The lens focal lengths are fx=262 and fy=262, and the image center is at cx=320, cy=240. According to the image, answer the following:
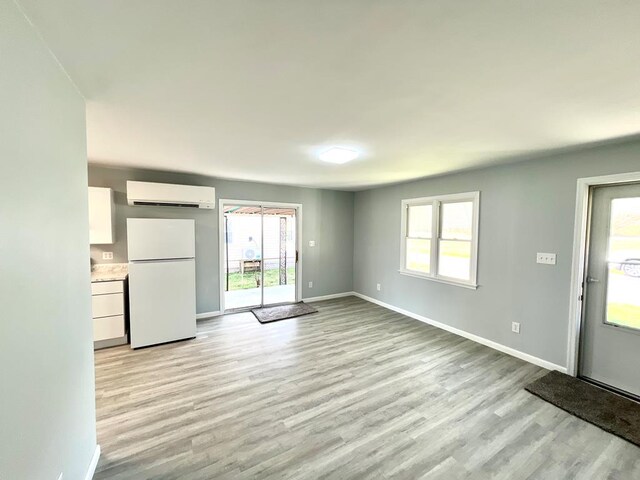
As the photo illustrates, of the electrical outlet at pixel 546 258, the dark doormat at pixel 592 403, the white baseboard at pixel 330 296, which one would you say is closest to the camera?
the dark doormat at pixel 592 403

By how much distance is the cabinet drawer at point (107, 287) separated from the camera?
3363mm

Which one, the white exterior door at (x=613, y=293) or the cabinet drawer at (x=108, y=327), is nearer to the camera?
the white exterior door at (x=613, y=293)

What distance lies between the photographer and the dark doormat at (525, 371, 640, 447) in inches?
84.6

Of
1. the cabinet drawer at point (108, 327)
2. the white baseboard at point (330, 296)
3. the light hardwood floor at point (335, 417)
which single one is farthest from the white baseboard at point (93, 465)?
the white baseboard at point (330, 296)

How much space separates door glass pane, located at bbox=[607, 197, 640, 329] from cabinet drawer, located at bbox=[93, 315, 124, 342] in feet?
18.9

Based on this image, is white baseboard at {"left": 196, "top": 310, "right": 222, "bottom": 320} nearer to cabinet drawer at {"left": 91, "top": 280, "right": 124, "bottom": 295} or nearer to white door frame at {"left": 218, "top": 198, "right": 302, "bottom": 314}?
white door frame at {"left": 218, "top": 198, "right": 302, "bottom": 314}

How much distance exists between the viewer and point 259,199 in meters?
5.04

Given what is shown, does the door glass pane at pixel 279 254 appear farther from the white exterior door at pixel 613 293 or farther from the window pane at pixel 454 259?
the white exterior door at pixel 613 293

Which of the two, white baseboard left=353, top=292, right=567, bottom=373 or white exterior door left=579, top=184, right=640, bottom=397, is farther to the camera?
white baseboard left=353, top=292, right=567, bottom=373

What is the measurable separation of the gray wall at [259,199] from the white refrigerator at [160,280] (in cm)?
77

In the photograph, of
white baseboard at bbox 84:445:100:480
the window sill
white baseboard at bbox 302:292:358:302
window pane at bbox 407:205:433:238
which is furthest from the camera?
white baseboard at bbox 302:292:358:302

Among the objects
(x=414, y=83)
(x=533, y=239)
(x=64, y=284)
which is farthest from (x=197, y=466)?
(x=533, y=239)

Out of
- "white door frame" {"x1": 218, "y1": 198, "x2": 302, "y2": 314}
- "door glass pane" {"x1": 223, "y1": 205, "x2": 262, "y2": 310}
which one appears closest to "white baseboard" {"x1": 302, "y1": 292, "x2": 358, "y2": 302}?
"white door frame" {"x1": 218, "y1": 198, "x2": 302, "y2": 314}

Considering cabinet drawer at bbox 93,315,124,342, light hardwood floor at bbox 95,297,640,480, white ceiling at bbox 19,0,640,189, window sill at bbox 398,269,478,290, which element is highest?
white ceiling at bbox 19,0,640,189
